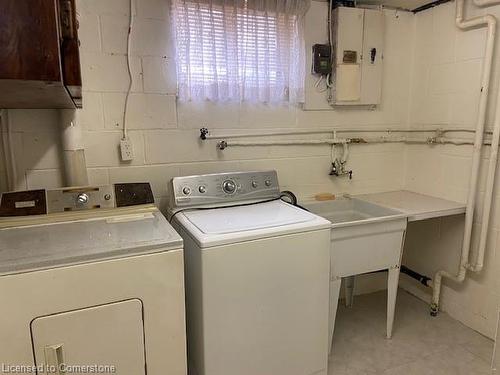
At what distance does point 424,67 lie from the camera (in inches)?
97.9

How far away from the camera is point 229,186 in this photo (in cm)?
192

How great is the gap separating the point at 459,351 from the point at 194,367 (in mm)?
1560

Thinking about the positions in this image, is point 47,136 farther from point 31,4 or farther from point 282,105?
point 282,105

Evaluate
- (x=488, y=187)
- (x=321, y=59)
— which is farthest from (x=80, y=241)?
(x=488, y=187)

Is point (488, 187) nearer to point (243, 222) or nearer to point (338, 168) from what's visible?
point (338, 168)

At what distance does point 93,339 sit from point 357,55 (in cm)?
217

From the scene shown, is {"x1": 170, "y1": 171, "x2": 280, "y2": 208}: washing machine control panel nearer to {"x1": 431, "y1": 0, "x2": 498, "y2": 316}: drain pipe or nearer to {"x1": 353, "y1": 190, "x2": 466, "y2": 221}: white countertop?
{"x1": 353, "y1": 190, "x2": 466, "y2": 221}: white countertop

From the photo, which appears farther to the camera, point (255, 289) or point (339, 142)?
point (339, 142)

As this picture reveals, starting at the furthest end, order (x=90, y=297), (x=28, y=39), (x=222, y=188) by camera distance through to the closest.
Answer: (x=222, y=188) → (x=90, y=297) → (x=28, y=39)

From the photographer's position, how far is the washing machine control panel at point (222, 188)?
1.83 meters

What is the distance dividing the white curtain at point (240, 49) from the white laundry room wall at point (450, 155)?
944mm

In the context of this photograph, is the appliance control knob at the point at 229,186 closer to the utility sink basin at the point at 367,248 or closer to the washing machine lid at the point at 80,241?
the washing machine lid at the point at 80,241

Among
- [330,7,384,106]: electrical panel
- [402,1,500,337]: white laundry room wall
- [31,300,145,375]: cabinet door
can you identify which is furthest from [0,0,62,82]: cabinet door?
[402,1,500,337]: white laundry room wall

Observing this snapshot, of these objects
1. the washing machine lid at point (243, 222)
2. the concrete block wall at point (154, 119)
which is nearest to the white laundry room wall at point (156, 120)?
the concrete block wall at point (154, 119)
